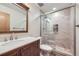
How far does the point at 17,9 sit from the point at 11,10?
206 mm

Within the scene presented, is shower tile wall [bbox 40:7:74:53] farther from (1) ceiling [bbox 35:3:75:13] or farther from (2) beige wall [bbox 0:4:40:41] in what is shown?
(2) beige wall [bbox 0:4:40:41]

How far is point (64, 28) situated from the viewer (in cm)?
212

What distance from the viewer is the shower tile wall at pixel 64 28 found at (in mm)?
1982

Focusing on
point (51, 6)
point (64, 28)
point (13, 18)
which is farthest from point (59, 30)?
point (13, 18)

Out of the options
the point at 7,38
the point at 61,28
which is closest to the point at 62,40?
the point at 61,28

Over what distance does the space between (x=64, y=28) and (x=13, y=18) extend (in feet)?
3.92

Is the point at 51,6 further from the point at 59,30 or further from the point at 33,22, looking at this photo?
the point at 59,30

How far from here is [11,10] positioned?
5.20 ft

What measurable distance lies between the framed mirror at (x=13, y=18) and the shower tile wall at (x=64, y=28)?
22.6 inches

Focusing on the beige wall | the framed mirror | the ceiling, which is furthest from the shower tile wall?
the framed mirror

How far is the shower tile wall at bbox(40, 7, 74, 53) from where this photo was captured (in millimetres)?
1982

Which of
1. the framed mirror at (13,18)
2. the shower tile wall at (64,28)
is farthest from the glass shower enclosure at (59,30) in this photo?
the framed mirror at (13,18)

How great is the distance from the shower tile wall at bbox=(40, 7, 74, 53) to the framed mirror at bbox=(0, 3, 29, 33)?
575mm

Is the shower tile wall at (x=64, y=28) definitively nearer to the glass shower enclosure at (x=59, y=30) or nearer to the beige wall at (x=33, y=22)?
the glass shower enclosure at (x=59, y=30)
